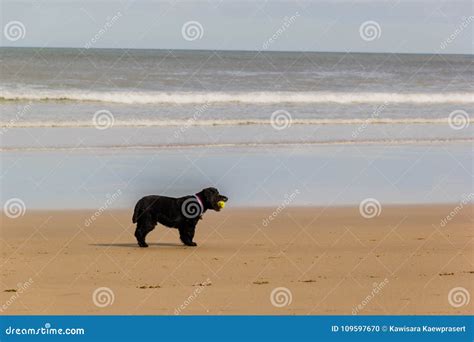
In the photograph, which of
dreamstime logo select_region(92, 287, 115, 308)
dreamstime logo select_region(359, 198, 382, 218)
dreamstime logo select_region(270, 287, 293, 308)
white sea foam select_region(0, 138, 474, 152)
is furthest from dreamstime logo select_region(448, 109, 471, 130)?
dreamstime logo select_region(92, 287, 115, 308)

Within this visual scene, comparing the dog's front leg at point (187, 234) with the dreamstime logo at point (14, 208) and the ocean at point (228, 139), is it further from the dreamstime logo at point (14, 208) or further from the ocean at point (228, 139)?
the dreamstime logo at point (14, 208)

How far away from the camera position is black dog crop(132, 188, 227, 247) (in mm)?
9500

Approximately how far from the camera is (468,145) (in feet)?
61.1

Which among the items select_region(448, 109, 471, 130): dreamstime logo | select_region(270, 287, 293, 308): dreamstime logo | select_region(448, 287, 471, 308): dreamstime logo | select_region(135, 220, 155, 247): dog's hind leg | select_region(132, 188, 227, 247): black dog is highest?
select_region(448, 109, 471, 130): dreamstime logo

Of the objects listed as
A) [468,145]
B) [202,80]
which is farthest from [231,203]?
[202,80]

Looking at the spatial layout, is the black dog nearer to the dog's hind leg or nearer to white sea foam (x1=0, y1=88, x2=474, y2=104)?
the dog's hind leg

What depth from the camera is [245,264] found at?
28.9 ft

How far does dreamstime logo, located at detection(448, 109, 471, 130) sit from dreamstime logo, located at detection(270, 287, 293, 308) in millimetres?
15374

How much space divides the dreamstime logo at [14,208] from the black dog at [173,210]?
215 centimetres

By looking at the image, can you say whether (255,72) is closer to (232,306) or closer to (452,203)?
(452,203)

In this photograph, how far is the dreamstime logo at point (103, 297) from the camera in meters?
7.42

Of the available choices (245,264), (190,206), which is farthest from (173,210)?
(245,264)

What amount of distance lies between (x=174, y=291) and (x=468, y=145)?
39.4 feet

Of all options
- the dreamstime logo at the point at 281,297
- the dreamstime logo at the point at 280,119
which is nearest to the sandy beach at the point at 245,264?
the dreamstime logo at the point at 281,297
